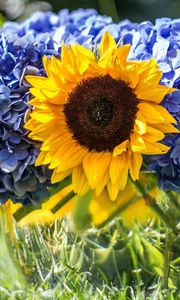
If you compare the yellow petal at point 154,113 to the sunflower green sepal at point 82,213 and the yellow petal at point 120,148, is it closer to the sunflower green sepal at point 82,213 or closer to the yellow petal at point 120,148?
the yellow petal at point 120,148

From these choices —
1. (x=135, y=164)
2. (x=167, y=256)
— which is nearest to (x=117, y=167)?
(x=135, y=164)

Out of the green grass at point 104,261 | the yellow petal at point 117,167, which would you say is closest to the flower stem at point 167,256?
the green grass at point 104,261

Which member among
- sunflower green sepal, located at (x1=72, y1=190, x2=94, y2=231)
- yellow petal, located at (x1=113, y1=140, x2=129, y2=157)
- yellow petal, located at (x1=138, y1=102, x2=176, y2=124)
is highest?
yellow petal, located at (x1=138, y1=102, x2=176, y2=124)

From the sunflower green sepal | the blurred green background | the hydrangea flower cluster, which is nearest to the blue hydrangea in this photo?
the hydrangea flower cluster

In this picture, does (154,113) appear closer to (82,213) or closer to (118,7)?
(82,213)

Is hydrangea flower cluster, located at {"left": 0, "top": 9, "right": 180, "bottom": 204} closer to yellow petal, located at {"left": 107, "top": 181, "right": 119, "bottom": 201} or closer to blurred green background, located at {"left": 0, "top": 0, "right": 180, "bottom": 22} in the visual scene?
yellow petal, located at {"left": 107, "top": 181, "right": 119, "bottom": 201}

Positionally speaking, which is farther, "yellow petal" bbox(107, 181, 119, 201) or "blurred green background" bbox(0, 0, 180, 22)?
"blurred green background" bbox(0, 0, 180, 22)

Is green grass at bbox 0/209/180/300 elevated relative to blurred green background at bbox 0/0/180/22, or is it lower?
elevated
